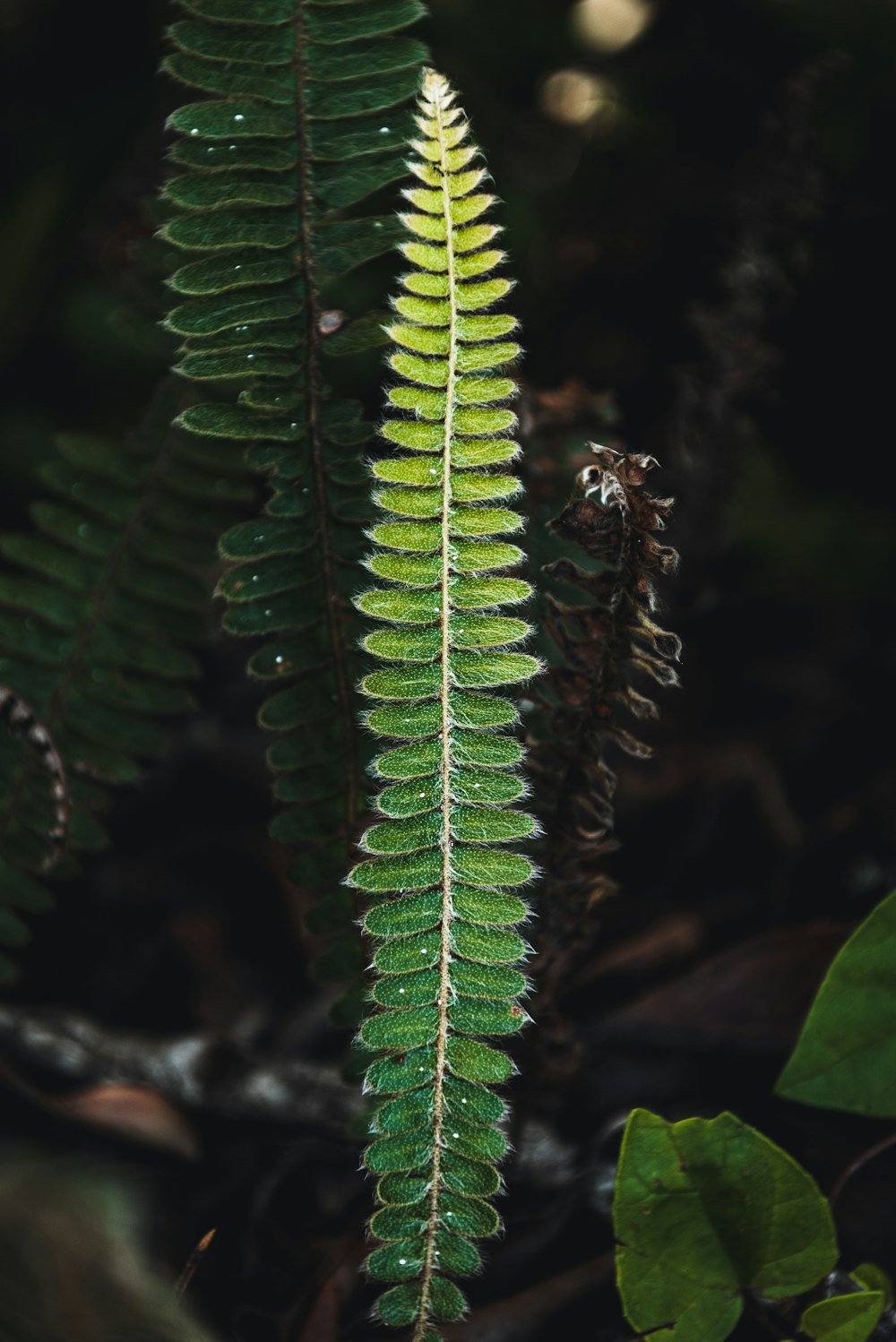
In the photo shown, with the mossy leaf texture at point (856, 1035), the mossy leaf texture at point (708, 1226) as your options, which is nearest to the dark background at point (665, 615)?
the mossy leaf texture at point (708, 1226)

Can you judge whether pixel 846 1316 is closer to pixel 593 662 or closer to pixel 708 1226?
pixel 708 1226

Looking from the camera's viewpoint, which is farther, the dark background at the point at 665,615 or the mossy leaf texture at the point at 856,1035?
the dark background at the point at 665,615

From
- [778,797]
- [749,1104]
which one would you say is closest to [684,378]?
[778,797]

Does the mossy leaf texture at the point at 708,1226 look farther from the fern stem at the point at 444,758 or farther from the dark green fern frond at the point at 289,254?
the dark green fern frond at the point at 289,254

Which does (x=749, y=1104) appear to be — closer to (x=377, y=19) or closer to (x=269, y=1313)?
(x=269, y=1313)

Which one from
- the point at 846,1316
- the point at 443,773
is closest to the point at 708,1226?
the point at 846,1316

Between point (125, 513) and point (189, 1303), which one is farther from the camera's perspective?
point (125, 513)

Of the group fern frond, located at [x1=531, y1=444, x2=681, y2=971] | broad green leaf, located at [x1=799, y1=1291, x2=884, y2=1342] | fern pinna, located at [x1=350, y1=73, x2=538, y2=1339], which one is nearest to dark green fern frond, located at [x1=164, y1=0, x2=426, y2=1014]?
fern pinna, located at [x1=350, y1=73, x2=538, y2=1339]

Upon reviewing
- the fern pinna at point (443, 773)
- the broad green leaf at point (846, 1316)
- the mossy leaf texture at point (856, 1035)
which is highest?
the fern pinna at point (443, 773)
